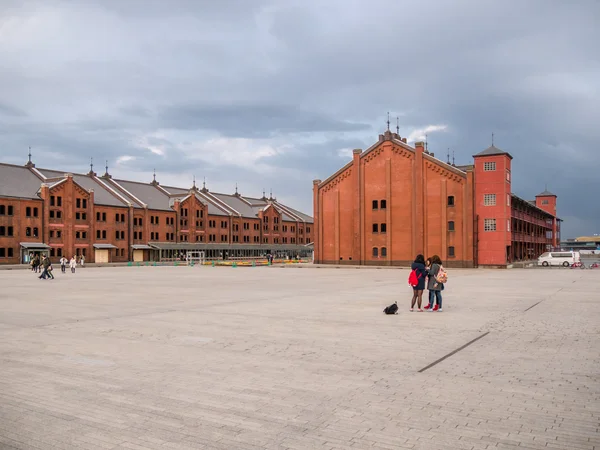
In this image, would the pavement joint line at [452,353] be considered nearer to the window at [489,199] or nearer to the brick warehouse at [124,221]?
the window at [489,199]

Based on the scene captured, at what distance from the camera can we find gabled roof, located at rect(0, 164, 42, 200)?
70562mm

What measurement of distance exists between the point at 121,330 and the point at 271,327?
392 cm

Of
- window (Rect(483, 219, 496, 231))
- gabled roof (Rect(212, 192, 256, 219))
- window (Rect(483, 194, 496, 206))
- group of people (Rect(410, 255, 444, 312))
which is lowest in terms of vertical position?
group of people (Rect(410, 255, 444, 312))

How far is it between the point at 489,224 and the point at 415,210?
8250mm

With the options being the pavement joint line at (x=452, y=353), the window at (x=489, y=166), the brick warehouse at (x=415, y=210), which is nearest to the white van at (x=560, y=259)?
the brick warehouse at (x=415, y=210)

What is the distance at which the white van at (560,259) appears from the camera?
196 ft

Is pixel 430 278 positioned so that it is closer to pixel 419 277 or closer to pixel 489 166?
pixel 419 277

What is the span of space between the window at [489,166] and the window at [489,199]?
2838mm

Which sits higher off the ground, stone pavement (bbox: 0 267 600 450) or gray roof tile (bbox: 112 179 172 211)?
gray roof tile (bbox: 112 179 172 211)

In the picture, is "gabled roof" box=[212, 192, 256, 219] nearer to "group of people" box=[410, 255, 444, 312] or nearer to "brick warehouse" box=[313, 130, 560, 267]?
"brick warehouse" box=[313, 130, 560, 267]

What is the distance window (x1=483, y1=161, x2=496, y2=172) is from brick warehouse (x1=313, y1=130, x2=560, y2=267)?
104 millimetres

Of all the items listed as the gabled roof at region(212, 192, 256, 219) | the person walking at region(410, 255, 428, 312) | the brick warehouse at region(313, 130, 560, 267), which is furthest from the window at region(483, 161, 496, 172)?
the gabled roof at region(212, 192, 256, 219)

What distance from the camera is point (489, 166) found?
188 feet

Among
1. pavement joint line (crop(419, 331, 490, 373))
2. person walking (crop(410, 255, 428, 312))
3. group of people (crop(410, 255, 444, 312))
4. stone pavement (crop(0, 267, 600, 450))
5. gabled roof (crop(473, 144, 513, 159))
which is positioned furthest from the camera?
gabled roof (crop(473, 144, 513, 159))
